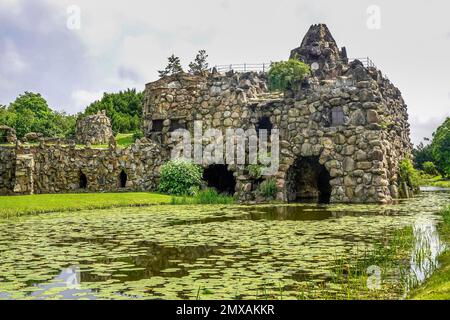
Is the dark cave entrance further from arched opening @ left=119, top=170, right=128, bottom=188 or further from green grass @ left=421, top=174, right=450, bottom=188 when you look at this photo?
green grass @ left=421, top=174, right=450, bottom=188

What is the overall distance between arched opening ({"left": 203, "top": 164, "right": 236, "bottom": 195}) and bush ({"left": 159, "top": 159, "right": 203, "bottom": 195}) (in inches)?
149

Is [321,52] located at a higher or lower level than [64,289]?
higher

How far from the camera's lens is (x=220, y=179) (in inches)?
1271

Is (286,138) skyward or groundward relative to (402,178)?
skyward

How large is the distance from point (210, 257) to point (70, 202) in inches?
504

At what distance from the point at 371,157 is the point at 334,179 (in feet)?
6.46

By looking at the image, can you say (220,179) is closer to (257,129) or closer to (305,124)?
(257,129)

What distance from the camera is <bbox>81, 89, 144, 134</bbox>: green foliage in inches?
2127

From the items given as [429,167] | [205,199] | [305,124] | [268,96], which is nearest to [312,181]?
[268,96]

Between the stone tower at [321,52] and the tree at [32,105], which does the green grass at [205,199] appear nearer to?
the stone tower at [321,52]
